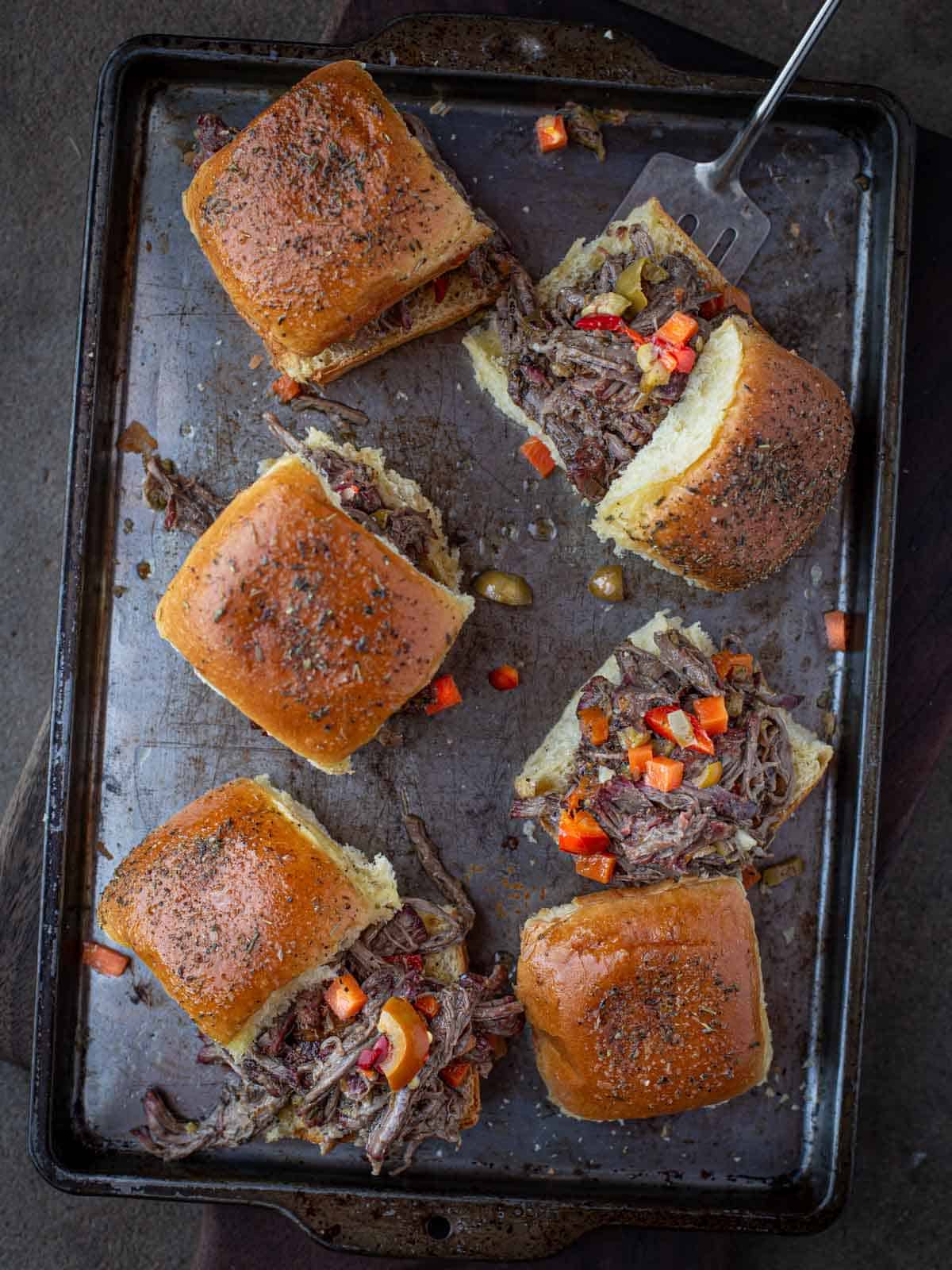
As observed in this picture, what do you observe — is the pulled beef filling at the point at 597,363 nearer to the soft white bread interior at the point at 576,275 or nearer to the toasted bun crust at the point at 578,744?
the soft white bread interior at the point at 576,275

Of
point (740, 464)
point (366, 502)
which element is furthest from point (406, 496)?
Result: point (740, 464)

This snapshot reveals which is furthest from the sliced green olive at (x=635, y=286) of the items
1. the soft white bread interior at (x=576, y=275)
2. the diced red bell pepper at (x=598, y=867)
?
the diced red bell pepper at (x=598, y=867)

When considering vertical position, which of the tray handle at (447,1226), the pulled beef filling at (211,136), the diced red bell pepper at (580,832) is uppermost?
the pulled beef filling at (211,136)

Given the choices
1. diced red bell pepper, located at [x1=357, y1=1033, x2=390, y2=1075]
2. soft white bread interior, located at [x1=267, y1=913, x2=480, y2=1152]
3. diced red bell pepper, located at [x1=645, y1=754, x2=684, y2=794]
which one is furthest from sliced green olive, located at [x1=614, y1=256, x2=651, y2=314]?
diced red bell pepper, located at [x1=357, y1=1033, x2=390, y2=1075]

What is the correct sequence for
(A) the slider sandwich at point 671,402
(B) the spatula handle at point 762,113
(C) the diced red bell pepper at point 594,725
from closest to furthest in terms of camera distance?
(B) the spatula handle at point 762,113
(A) the slider sandwich at point 671,402
(C) the diced red bell pepper at point 594,725

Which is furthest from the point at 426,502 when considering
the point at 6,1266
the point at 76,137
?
the point at 6,1266

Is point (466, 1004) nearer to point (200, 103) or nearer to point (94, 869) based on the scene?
point (94, 869)
